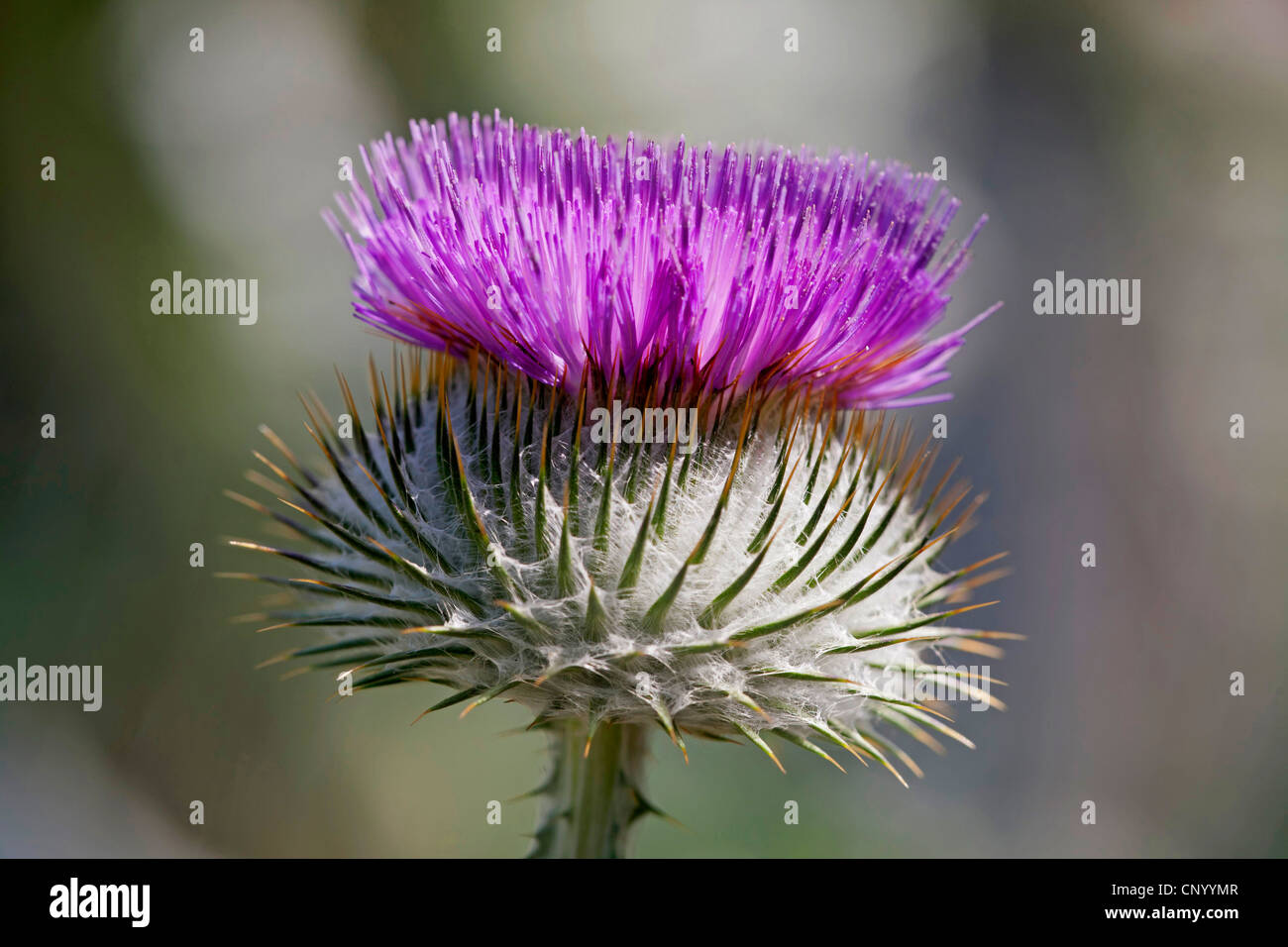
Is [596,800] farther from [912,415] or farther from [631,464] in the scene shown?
[912,415]

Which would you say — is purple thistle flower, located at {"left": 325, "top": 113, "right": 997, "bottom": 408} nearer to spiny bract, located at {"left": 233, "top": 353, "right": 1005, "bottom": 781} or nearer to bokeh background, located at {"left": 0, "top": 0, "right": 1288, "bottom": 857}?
spiny bract, located at {"left": 233, "top": 353, "right": 1005, "bottom": 781}

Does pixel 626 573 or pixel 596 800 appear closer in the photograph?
pixel 626 573

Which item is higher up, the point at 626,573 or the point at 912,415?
the point at 912,415

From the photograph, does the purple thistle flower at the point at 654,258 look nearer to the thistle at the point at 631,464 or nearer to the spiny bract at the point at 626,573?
the thistle at the point at 631,464

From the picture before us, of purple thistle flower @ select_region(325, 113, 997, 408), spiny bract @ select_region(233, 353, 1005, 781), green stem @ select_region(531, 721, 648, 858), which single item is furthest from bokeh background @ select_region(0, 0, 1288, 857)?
purple thistle flower @ select_region(325, 113, 997, 408)

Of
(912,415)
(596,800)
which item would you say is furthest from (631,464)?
(912,415)

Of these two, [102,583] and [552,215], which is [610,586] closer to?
[552,215]

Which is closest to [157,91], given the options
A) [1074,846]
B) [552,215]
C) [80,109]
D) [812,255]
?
[80,109]
